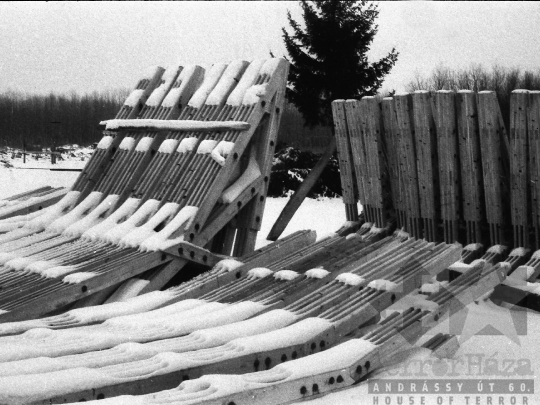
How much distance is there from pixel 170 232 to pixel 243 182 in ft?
3.02

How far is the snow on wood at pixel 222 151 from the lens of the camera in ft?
22.9

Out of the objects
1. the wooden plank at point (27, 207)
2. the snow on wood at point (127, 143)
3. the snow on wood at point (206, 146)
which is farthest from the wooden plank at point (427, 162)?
the wooden plank at point (27, 207)

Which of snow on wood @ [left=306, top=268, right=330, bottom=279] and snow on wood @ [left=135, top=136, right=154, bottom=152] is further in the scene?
snow on wood @ [left=135, top=136, right=154, bottom=152]

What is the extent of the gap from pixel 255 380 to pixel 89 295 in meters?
2.44

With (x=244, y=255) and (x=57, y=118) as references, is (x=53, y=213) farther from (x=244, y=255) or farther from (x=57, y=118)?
(x=57, y=118)

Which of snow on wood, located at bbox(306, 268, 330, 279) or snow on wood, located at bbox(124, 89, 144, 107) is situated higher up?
snow on wood, located at bbox(124, 89, 144, 107)

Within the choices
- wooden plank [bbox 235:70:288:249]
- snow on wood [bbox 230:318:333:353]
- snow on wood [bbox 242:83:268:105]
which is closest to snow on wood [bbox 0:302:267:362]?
snow on wood [bbox 230:318:333:353]

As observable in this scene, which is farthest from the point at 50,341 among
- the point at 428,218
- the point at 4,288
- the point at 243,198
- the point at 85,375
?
the point at 428,218

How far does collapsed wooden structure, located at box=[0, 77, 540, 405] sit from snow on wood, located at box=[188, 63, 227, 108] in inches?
0.7

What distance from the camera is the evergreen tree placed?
571 inches

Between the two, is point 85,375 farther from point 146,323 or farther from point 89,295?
point 89,295

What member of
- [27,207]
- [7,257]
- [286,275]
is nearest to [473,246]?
[286,275]

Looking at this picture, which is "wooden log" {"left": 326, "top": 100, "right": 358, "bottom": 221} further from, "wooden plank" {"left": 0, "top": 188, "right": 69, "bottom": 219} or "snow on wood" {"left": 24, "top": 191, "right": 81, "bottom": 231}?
"wooden plank" {"left": 0, "top": 188, "right": 69, "bottom": 219}

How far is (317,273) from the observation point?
18.7ft
